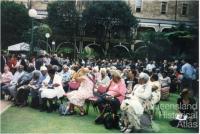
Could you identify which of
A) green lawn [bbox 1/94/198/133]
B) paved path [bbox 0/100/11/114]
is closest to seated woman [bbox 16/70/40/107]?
paved path [bbox 0/100/11/114]

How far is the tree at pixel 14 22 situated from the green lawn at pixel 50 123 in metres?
1.38

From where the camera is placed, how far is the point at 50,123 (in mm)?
Answer: 6879

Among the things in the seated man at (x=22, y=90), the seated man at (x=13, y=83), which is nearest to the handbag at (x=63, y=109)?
the seated man at (x=22, y=90)

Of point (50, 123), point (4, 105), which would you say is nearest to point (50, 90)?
point (4, 105)

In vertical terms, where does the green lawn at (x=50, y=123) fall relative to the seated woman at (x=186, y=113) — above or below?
below

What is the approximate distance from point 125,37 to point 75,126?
4.61 metres

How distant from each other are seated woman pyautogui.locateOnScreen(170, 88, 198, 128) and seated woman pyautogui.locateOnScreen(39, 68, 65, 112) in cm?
241

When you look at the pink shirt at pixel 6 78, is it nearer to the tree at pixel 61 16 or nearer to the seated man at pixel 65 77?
the seated man at pixel 65 77

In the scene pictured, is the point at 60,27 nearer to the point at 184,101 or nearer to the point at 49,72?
the point at 49,72

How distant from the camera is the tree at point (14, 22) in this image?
26.9 ft

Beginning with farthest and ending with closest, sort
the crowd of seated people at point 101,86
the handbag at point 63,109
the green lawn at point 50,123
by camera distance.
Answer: the handbag at point 63,109 → the crowd of seated people at point 101,86 → the green lawn at point 50,123

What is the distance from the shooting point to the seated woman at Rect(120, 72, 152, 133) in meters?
6.45

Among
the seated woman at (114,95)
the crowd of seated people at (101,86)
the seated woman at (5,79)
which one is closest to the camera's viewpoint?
the crowd of seated people at (101,86)

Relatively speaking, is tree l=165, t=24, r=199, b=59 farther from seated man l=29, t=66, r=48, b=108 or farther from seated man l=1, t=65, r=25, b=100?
seated man l=1, t=65, r=25, b=100
